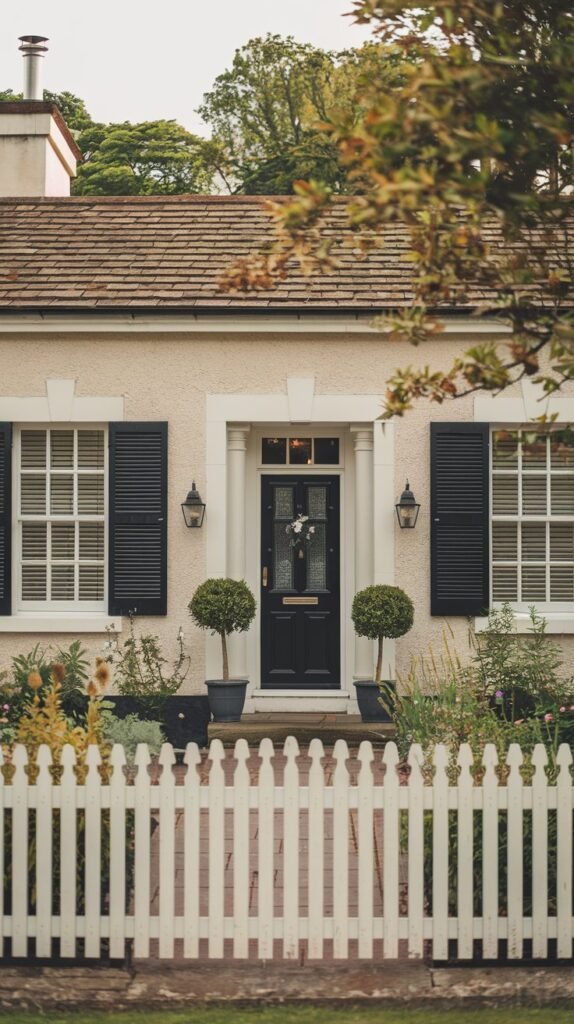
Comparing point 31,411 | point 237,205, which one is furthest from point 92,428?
point 237,205

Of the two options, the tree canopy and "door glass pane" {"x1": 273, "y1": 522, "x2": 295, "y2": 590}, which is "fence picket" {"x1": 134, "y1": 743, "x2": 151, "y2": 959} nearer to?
the tree canopy

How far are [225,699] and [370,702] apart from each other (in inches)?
49.7

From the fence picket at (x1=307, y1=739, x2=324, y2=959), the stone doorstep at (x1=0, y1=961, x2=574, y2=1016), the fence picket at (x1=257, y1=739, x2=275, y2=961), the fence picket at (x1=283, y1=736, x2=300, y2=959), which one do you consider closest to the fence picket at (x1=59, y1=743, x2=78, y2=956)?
the stone doorstep at (x1=0, y1=961, x2=574, y2=1016)

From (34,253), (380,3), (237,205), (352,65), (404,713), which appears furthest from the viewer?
(352,65)

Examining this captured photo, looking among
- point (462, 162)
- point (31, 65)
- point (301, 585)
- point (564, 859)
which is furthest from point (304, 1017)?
point (31, 65)

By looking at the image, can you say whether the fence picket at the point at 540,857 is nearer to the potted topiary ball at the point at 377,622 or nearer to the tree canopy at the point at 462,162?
the tree canopy at the point at 462,162

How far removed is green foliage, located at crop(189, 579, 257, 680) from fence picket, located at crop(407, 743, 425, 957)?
513 cm

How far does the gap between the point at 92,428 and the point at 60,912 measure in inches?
248

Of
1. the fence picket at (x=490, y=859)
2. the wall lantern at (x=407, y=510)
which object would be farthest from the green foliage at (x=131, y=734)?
the wall lantern at (x=407, y=510)

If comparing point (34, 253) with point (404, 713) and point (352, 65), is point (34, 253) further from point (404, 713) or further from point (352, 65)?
point (352, 65)

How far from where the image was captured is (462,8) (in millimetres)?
4562

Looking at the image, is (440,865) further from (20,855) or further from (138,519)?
(138,519)

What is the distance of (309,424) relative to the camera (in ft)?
37.1

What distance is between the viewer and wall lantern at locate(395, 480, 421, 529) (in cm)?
1085
